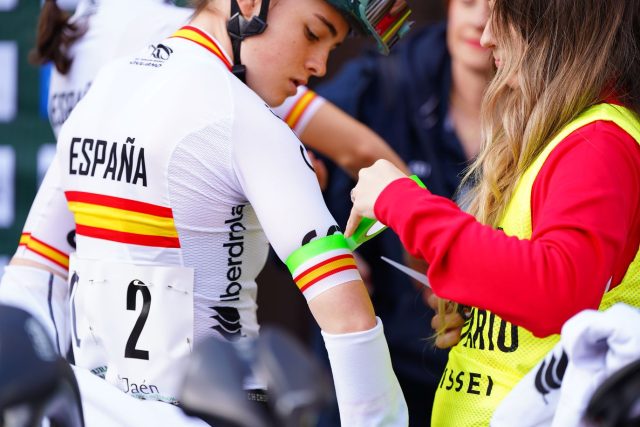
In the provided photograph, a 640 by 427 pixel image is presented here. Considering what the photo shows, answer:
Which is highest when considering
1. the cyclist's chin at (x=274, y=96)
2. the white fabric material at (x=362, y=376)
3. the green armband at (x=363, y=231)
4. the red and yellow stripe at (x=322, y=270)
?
the cyclist's chin at (x=274, y=96)

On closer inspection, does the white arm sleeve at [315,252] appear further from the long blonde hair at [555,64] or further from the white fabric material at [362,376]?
the long blonde hair at [555,64]

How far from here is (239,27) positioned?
8.23 feet

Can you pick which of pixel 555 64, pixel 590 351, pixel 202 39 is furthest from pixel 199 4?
pixel 590 351

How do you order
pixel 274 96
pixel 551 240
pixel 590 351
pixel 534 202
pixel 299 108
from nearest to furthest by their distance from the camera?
pixel 590 351 → pixel 551 240 → pixel 534 202 → pixel 274 96 → pixel 299 108

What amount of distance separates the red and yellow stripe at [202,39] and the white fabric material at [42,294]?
2.40ft

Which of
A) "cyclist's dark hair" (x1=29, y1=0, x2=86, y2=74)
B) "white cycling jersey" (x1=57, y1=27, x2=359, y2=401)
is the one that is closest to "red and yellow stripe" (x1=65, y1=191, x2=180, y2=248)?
"white cycling jersey" (x1=57, y1=27, x2=359, y2=401)

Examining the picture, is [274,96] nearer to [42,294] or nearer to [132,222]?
[132,222]

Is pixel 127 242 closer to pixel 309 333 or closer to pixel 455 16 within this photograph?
pixel 455 16

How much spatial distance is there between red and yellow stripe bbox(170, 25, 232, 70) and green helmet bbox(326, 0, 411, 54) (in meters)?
0.27

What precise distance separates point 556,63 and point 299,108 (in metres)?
1.13

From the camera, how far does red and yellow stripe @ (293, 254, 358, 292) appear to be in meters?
2.26

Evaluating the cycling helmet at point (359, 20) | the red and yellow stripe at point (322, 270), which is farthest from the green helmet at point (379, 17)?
the red and yellow stripe at point (322, 270)

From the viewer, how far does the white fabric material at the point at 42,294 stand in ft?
9.07

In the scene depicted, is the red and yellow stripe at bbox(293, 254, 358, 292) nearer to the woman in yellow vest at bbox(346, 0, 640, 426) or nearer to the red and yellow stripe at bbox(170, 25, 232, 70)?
the woman in yellow vest at bbox(346, 0, 640, 426)
